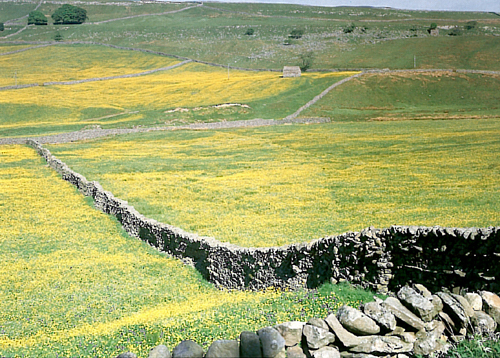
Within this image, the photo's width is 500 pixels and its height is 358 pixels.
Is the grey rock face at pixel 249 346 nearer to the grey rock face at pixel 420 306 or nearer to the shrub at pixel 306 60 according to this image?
the grey rock face at pixel 420 306

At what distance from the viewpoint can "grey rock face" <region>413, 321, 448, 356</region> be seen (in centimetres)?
843

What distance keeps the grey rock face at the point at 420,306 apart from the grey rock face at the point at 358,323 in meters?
0.72

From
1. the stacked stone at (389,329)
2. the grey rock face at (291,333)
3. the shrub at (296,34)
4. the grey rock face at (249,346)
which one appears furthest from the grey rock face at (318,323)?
the shrub at (296,34)

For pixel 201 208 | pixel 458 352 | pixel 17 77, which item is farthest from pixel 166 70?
pixel 458 352

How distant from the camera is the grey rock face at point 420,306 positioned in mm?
8805

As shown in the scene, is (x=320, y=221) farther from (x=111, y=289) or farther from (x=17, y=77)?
(x=17, y=77)

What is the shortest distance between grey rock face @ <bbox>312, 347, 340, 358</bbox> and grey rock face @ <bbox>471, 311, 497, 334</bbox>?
91.9 inches

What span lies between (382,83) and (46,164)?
2450 inches

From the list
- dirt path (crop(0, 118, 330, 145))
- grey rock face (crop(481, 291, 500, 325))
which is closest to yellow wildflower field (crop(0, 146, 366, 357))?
grey rock face (crop(481, 291, 500, 325))

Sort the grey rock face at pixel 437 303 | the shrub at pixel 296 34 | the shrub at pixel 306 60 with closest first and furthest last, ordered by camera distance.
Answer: the grey rock face at pixel 437 303, the shrub at pixel 306 60, the shrub at pixel 296 34

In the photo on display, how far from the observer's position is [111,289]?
17469mm

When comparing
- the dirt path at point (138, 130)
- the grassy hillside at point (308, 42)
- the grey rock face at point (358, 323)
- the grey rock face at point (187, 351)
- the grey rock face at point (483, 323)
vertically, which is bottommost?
the dirt path at point (138, 130)

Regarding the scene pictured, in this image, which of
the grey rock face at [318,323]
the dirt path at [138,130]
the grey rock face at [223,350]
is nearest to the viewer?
the grey rock face at [223,350]

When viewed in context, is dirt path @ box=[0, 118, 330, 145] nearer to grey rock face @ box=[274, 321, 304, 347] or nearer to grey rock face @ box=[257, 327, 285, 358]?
grey rock face @ box=[274, 321, 304, 347]
